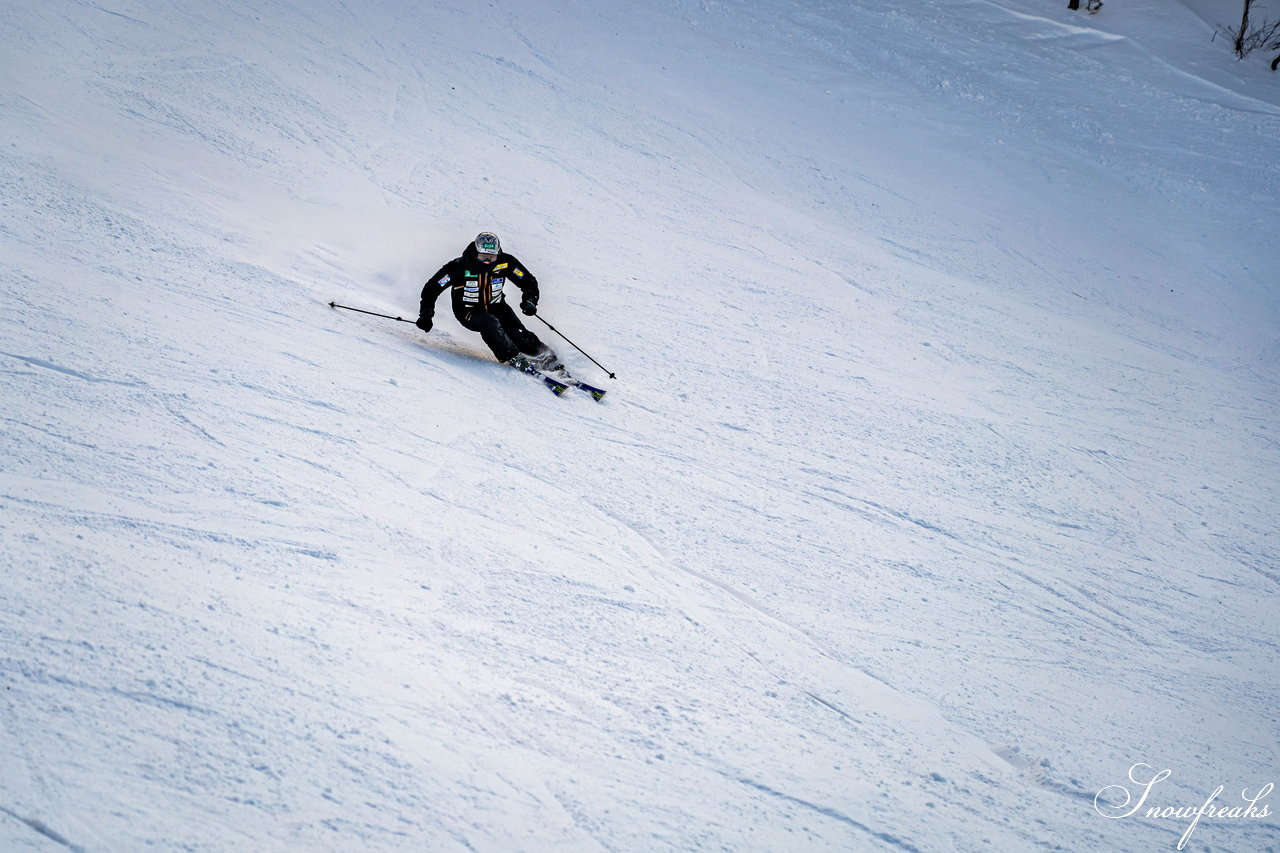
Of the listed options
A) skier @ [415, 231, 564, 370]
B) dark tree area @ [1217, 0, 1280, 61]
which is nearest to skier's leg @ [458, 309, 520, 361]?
skier @ [415, 231, 564, 370]

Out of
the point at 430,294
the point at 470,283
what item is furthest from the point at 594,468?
the point at 430,294

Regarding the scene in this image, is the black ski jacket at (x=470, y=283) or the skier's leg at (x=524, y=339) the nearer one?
the black ski jacket at (x=470, y=283)

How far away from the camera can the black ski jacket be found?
20.9ft

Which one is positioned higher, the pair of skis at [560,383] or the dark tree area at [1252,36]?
the dark tree area at [1252,36]

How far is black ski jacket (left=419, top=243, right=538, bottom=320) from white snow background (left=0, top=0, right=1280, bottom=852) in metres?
0.46

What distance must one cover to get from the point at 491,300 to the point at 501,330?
0.25 meters

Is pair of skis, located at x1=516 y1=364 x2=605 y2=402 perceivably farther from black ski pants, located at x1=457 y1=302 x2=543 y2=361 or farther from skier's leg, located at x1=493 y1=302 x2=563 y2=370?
black ski pants, located at x1=457 y1=302 x2=543 y2=361

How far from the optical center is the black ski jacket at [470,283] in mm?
6371

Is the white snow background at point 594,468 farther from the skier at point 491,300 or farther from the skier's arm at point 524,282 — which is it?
the skier's arm at point 524,282

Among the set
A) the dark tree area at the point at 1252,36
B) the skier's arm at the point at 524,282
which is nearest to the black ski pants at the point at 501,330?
the skier's arm at the point at 524,282

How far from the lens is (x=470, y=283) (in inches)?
252

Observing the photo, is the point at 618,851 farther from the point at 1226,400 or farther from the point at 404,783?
the point at 1226,400

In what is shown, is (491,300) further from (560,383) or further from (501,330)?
(560,383)

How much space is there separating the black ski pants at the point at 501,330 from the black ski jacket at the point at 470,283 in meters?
0.04
